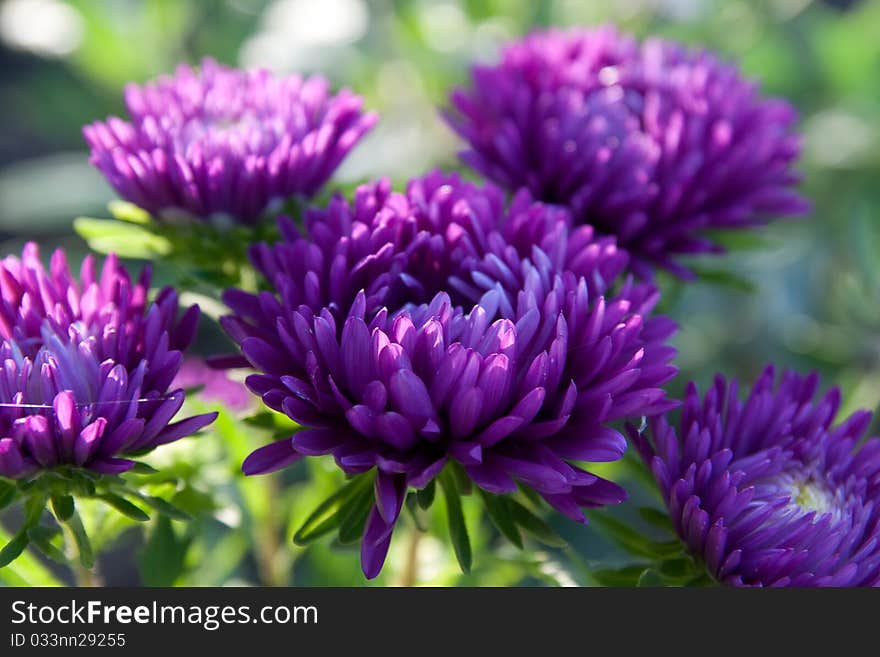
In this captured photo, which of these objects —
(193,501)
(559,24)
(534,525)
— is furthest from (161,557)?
(559,24)

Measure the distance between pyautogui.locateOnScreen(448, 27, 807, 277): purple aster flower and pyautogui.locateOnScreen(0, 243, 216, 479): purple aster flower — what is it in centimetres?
28

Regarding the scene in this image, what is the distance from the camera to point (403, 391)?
48cm

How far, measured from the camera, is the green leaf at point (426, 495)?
53cm

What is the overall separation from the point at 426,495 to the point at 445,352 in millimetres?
86

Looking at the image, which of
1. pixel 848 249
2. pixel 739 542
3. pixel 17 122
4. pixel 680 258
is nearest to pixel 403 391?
pixel 739 542

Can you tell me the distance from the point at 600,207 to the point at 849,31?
1.12 meters

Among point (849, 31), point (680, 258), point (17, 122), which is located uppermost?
point (17, 122)

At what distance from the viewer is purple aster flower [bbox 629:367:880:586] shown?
534 mm

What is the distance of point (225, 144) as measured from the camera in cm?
64

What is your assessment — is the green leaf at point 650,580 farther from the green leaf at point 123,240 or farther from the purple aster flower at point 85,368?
the green leaf at point 123,240

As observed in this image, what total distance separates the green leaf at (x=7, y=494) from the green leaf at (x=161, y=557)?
14 cm

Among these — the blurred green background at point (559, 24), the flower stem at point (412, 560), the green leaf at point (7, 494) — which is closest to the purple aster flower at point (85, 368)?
the green leaf at point (7, 494)

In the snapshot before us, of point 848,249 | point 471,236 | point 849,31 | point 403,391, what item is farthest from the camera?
point 849,31

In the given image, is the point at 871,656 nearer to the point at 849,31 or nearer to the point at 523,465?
the point at 523,465
